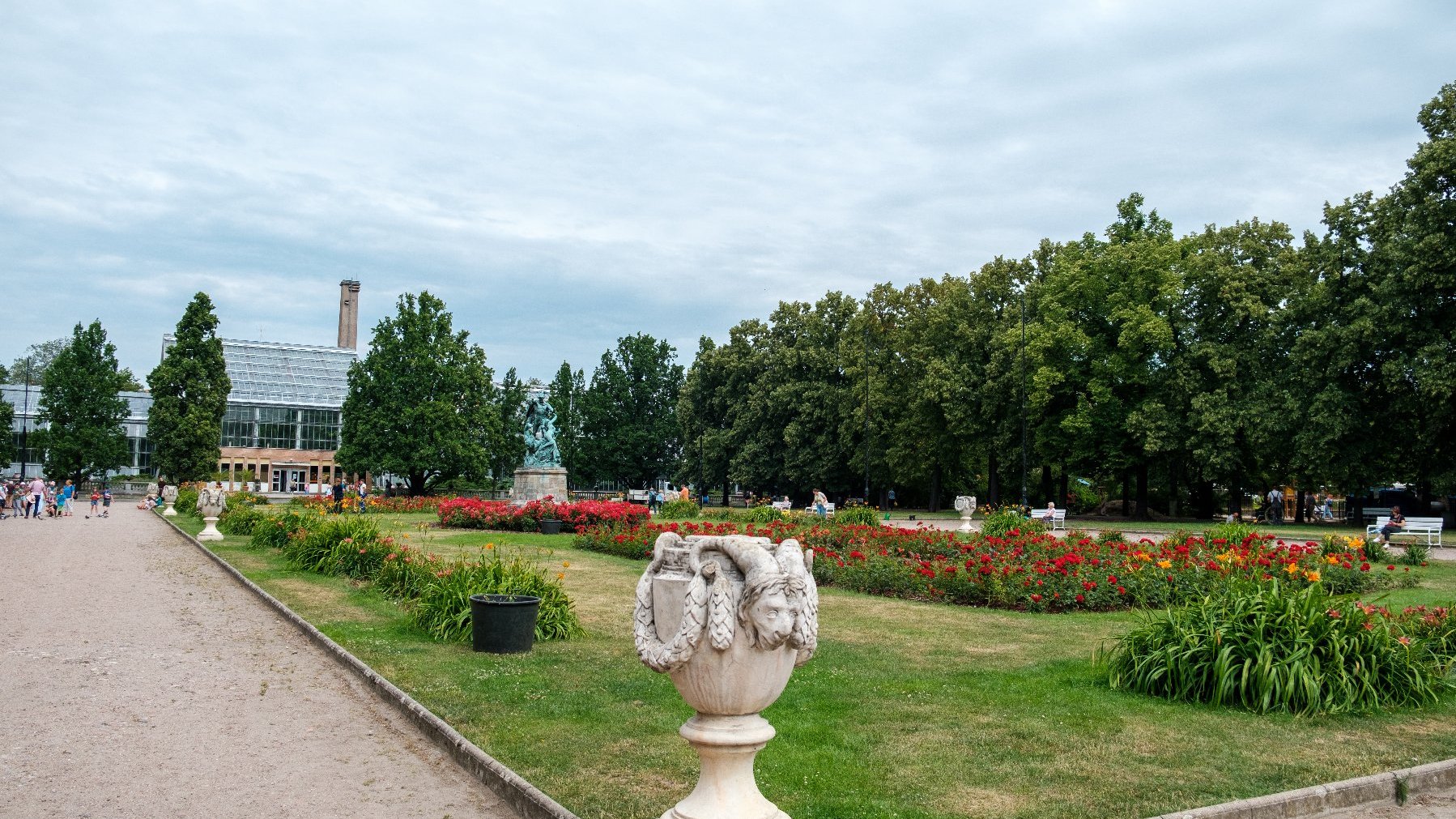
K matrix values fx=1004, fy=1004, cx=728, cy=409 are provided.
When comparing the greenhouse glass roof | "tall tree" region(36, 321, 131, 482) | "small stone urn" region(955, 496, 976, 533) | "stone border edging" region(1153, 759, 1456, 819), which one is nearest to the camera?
"stone border edging" region(1153, 759, 1456, 819)

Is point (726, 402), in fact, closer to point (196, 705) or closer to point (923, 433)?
point (923, 433)

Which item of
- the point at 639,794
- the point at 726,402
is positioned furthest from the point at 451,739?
the point at 726,402

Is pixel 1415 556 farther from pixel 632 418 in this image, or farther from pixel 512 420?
pixel 512 420

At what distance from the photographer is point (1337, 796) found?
5285mm

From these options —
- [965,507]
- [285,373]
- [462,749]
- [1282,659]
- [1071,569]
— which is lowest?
[462,749]

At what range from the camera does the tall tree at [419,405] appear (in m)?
49.8

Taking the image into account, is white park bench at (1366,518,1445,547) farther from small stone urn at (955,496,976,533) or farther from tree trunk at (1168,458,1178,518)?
tree trunk at (1168,458,1178,518)

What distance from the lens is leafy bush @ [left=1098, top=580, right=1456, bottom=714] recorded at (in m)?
7.04

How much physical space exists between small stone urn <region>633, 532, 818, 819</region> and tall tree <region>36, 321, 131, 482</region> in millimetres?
66134

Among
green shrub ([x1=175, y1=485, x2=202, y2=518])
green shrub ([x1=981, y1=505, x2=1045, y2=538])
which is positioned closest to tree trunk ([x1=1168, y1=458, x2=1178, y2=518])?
green shrub ([x1=981, y1=505, x2=1045, y2=538])

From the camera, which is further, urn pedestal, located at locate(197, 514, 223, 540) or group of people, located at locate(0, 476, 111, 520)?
group of people, located at locate(0, 476, 111, 520)

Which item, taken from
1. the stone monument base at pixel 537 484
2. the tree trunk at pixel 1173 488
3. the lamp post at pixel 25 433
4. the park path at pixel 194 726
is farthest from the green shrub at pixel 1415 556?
the lamp post at pixel 25 433

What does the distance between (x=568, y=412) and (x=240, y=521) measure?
43.2m

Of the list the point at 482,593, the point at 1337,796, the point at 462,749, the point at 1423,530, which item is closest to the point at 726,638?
the point at 462,749
